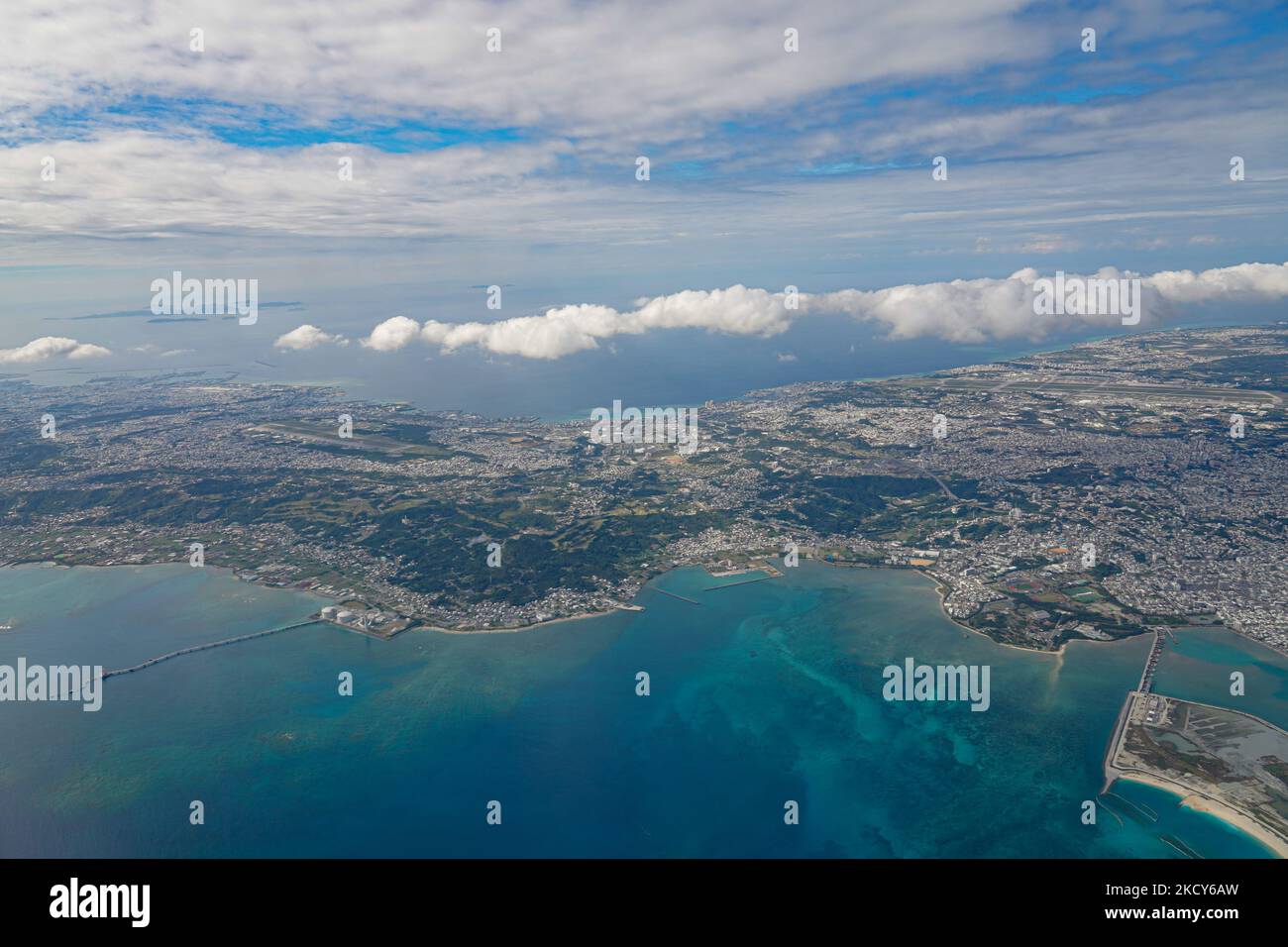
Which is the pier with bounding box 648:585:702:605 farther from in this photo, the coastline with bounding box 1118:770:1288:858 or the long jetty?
the coastline with bounding box 1118:770:1288:858

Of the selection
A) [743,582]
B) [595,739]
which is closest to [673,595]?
[743,582]

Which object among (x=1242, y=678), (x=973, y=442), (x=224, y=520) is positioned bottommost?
(x=1242, y=678)

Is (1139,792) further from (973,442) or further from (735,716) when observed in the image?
(973,442)

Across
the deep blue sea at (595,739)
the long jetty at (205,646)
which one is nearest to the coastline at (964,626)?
the deep blue sea at (595,739)

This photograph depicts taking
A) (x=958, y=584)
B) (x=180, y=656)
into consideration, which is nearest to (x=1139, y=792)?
(x=958, y=584)

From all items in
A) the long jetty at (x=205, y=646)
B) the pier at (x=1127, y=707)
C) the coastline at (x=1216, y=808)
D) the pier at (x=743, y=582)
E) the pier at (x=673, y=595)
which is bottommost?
the coastline at (x=1216, y=808)

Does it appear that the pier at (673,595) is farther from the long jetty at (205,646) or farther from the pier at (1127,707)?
the pier at (1127,707)
